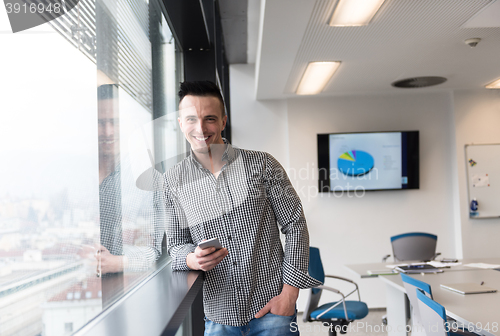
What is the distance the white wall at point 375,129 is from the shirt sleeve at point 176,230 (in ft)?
12.1

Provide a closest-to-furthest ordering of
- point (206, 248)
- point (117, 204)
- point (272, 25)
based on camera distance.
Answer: point (117, 204), point (206, 248), point (272, 25)

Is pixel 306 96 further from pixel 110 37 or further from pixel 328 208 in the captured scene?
pixel 110 37

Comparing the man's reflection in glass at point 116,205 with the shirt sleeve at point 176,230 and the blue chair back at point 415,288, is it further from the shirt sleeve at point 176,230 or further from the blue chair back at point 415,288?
the blue chair back at point 415,288

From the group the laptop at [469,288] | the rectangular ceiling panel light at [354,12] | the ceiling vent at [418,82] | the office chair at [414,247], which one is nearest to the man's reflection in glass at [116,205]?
the rectangular ceiling panel light at [354,12]

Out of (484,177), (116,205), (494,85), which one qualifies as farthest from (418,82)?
(116,205)

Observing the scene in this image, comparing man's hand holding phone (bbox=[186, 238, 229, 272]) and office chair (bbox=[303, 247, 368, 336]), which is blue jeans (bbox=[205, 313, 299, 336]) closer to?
man's hand holding phone (bbox=[186, 238, 229, 272])

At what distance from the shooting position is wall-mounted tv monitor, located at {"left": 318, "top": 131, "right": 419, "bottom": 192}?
16.8ft

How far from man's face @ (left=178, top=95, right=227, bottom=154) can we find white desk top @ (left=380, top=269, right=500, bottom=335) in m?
1.58

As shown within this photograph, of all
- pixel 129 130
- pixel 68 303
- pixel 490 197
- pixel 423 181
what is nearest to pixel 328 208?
pixel 423 181

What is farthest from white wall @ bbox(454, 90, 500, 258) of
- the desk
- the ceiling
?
the desk

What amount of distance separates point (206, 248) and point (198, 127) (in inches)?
18.3

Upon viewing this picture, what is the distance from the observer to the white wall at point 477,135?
5.09 meters

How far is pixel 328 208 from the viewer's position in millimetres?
5199

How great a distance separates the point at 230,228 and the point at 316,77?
3134mm
